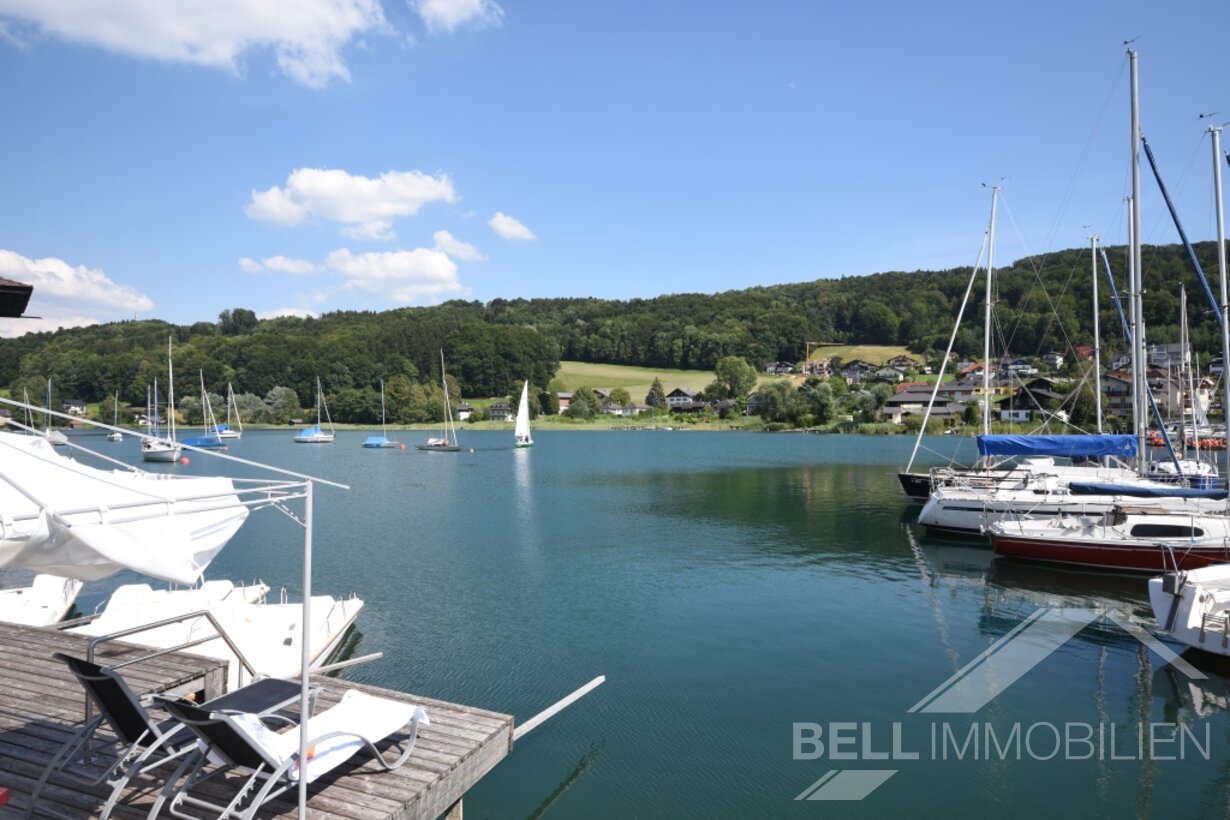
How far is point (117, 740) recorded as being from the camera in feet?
22.5

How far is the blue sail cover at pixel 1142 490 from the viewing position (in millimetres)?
25844

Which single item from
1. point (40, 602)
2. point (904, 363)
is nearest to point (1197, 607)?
point (40, 602)

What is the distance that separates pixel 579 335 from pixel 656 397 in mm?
37140

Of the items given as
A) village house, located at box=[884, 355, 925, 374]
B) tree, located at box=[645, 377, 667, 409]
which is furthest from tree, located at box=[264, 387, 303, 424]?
village house, located at box=[884, 355, 925, 374]

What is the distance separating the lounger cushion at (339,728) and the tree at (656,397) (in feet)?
456

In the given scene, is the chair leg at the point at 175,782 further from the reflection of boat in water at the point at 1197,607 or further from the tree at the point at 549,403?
the tree at the point at 549,403

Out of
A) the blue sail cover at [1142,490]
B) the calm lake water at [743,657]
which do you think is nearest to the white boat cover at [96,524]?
the calm lake water at [743,657]

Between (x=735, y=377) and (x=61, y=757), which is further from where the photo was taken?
(x=735, y=377)

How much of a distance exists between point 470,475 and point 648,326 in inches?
4830

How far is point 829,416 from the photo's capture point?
11625cm

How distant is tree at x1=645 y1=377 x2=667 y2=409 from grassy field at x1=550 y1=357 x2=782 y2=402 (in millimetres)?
2489

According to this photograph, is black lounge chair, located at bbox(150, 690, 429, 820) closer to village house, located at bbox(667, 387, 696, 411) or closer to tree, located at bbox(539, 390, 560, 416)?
village house, located at bbox(667, 387, 696, 411)

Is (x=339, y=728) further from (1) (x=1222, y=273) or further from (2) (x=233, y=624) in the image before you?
(1) (x=1222, y=273)

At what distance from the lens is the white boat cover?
5.95 meters
